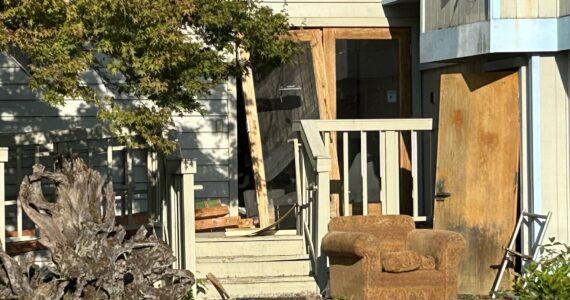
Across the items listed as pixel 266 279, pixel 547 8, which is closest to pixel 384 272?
pixel 266 279

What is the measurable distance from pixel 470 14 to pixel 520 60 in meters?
0.71

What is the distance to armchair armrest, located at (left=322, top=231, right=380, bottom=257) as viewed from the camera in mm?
9812

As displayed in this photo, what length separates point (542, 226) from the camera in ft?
34.9

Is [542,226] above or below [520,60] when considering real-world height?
below

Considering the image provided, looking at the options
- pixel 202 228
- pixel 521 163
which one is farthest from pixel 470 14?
pixel 202 228

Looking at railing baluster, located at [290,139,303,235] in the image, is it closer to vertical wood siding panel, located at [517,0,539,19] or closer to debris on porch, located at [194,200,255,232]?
debris on porch, located at [194,200,255,232]

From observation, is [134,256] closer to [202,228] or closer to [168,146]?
[168,146]

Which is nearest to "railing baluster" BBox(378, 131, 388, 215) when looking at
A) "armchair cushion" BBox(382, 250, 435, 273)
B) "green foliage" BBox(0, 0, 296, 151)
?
"armchair cushion" BBox(382, 250, 435, 273)

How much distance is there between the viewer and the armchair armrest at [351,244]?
9.81 metres

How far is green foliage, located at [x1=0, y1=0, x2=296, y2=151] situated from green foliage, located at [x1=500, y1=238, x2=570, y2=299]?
10.3ft

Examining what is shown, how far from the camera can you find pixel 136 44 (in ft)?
27.0

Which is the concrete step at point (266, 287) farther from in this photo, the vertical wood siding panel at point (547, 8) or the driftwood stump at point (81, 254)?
the vertical wood siding panel at point (547, 8)

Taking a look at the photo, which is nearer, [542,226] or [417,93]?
[542,226]

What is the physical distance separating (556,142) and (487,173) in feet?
2.34
